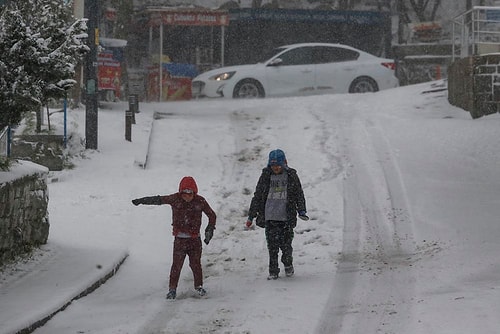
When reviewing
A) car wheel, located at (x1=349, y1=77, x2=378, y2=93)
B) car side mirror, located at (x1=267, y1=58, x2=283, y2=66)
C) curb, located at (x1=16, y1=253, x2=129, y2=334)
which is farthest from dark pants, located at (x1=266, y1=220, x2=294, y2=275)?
car wheel, located at (x1=349, y1=77, x2=378, y2=93)

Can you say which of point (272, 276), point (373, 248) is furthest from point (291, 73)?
point (272, 276)

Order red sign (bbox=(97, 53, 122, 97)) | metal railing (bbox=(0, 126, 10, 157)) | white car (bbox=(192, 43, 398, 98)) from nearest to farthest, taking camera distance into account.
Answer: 1. metal railing (bbox=(0, 126, 10, 157))
2. red sign (bbox=(97, 53, 122, 97))
3. white car (bbox=(192, 43, 398, 98))

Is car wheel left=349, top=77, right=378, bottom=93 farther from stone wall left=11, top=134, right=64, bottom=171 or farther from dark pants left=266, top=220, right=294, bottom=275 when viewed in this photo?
dark pants left=266, top=220, right=294, bottom=275

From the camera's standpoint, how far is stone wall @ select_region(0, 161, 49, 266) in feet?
33.9

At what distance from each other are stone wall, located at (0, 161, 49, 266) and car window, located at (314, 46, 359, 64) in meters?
15.2

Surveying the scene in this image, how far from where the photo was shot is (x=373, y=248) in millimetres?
12039

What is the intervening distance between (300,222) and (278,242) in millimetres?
2765

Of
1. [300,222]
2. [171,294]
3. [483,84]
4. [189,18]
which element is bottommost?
[171,294]

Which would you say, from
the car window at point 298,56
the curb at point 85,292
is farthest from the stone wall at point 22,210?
the car window at point 298,56

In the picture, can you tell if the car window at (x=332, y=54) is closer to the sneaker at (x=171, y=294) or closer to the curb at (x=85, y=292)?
the curb at (x=85, y=292)

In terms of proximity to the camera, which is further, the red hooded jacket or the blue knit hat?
the blue knit hat

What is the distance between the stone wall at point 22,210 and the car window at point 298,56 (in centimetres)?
1463

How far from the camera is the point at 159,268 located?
11492mm

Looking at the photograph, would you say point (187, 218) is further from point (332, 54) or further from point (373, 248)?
point (332, 54)
